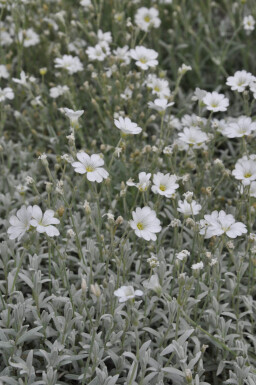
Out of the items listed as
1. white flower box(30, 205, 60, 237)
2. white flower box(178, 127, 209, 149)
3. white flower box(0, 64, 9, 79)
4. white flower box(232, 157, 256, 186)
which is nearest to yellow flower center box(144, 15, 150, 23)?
white flower box(0, 64, 9, 79)

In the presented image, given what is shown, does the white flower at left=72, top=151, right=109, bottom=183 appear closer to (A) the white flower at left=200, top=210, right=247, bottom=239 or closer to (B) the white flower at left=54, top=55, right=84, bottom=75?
(A) the white flower at left=200, top=210, right=247, bottom=239

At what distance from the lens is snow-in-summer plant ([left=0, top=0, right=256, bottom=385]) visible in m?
2.22

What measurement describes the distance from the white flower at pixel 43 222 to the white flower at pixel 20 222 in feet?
0.08

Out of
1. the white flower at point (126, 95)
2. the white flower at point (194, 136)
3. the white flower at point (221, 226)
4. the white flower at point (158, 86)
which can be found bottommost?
the white flower at point (221, 226)

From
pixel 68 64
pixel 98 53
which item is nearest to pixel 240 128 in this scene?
pixel 98 53

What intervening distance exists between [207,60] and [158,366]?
9.21 feet

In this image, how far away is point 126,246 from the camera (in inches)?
101

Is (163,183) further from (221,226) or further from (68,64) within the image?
(68,64)

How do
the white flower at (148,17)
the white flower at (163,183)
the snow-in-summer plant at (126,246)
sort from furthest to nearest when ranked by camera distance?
the white flower at (148,17)
the white flower at (163,183)
the snow-in-summer plant at (126,246)

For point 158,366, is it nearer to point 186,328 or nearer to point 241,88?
point 186,328

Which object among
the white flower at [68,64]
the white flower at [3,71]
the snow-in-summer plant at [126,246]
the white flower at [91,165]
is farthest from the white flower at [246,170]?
the white flower at [3,71]

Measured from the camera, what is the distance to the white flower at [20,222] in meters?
2.12

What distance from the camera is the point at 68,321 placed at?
2.29m

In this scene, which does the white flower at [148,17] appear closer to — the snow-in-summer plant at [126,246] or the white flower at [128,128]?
the snow-in-summer plant at [126,246]
